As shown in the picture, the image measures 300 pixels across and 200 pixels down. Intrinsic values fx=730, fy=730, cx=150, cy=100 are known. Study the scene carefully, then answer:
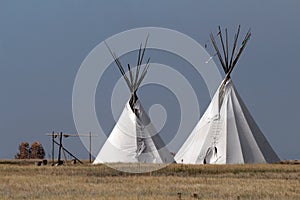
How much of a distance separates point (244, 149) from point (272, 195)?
1728cm

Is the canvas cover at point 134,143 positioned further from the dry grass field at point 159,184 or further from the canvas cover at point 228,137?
the dry grass field at point 159,184

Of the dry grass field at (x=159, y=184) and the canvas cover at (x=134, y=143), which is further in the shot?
the canvas cover at (x=134, y=143)

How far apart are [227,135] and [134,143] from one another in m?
4.97

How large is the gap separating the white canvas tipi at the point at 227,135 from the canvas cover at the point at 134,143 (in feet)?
5.71

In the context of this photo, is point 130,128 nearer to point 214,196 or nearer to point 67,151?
point 67,151

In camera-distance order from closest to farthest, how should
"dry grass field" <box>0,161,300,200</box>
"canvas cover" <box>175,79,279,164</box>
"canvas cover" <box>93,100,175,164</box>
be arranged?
"dry grass field" <box>0,161,300,200</box> < "canvas cover" <box>175,79,279,164</box> < "canvas cover" <box>93,100,175,164</box>

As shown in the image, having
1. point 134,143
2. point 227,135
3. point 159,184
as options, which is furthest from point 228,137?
point 159,184

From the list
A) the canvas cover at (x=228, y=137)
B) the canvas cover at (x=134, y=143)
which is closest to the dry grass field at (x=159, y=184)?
the canvas cover at (x=228, y=137)

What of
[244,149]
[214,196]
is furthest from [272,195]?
[244,149]

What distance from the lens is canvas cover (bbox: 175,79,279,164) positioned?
124 feet

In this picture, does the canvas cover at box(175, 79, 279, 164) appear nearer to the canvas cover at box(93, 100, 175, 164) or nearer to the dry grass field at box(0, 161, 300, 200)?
the canvas cover at box(93, 100, 175, 164)

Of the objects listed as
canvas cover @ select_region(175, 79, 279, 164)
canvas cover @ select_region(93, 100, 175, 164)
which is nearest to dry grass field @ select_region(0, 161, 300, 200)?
canvas cover @ select_region(175, 79, 279, 164)

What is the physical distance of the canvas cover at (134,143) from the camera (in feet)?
127

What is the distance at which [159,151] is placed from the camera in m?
39.0
